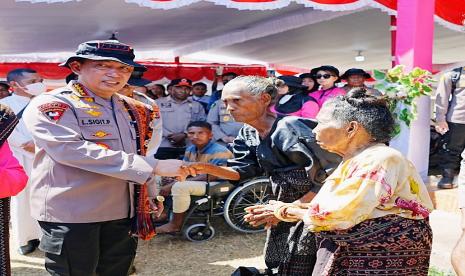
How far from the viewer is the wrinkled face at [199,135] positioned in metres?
4.84

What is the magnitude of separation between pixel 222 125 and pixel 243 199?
168 cm

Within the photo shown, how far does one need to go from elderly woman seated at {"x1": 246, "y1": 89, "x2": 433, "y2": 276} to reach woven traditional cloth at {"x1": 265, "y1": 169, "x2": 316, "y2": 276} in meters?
0.28

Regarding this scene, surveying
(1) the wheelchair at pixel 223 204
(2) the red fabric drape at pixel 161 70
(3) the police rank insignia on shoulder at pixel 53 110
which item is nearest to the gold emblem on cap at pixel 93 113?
(3) the police rank insignia on shoulder at pixel 53 110

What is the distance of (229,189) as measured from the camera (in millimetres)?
4652

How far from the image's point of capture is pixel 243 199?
471 centimetres

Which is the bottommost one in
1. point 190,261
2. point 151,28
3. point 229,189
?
point 190,261

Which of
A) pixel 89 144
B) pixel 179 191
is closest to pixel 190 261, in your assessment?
pixel 179 191

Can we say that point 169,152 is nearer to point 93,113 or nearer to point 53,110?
point 93,113

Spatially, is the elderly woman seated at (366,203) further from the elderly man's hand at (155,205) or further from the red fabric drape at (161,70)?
the red fabric drape at (161,70)

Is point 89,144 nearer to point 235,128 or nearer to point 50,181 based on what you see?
point 50,181

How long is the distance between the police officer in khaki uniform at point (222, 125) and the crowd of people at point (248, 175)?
332 cm

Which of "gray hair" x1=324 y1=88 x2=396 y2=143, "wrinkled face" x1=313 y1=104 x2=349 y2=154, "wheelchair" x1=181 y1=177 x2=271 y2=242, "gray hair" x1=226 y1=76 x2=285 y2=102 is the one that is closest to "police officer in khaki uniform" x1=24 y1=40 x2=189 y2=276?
"gray hair" x1=226 y1=76 x2=285 y2=102

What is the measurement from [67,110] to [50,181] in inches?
13.4

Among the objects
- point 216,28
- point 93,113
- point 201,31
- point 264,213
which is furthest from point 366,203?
point 201,31
